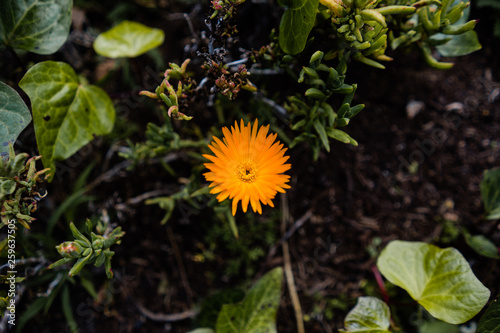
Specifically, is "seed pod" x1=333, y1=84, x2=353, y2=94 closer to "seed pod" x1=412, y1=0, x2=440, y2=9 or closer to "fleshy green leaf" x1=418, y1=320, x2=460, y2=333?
"seed pod" x1=412, y1=0, x2=440, y2=9

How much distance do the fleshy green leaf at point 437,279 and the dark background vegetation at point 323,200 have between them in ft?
1.05

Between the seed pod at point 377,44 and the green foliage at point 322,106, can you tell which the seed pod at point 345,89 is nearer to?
the green foliage at point 322,106

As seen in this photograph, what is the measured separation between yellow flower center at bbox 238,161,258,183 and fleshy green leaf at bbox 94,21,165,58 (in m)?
1.07

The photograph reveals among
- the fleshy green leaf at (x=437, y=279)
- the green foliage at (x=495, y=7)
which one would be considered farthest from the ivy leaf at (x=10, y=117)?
the green foliage at (x=495, y=7)

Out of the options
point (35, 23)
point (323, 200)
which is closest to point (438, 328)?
point (323, 200)

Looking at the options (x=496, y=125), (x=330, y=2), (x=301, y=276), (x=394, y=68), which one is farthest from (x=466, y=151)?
(x=330, y=2)

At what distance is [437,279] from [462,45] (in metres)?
1.31

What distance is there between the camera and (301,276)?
227cm

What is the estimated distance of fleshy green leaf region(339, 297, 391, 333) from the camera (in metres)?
1.80

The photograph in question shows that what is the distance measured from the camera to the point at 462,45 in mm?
1938

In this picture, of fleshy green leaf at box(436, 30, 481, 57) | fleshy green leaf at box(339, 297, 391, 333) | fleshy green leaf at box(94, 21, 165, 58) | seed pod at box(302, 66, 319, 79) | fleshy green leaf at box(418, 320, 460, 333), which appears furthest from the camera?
fleshy green leaf at box(94, 21, 165, 58)

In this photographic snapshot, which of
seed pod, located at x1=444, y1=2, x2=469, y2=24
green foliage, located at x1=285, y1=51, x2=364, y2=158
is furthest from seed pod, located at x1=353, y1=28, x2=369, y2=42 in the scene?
seed pod, located at x1=444, y1=2, x2=469, y2=24

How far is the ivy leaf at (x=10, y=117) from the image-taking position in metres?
1.61

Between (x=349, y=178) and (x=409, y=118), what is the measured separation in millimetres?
594
